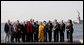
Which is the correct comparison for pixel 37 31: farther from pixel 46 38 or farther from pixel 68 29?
pixel 68 29

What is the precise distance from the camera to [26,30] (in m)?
20.5

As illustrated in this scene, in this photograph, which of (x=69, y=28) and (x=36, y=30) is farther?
(x=36, y=30)

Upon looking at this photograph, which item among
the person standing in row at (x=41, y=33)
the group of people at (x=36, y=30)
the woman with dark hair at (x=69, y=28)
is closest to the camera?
the woman with dark hair at (x=69, y=28)

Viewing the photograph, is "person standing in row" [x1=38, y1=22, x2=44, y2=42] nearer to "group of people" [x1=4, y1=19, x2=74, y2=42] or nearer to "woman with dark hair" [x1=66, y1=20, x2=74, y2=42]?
"group of people" [x1=4, y1=19, x2=74, y2=42]

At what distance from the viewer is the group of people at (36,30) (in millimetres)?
20234

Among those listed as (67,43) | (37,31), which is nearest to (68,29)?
(67,43)

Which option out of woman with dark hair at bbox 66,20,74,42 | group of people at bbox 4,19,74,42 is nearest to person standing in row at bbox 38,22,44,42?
group of people at bbox 4,19,74,42

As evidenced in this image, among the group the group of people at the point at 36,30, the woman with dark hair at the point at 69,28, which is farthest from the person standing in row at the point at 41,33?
the woman with dark hair at the point at 69,28

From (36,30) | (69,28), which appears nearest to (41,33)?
(36,30)

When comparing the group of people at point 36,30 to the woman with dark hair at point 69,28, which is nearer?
the woman with dark hair at point 69,28

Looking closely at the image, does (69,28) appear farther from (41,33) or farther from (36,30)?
(36,30)

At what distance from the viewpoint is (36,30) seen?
67.6ft

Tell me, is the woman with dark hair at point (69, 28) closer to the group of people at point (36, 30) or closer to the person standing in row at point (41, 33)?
the group of people at point (36, 30)

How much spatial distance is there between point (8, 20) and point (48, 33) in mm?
3265
